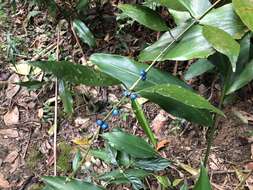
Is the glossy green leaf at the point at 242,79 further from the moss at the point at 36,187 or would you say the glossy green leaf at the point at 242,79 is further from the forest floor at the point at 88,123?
the moss at the point at 36,187

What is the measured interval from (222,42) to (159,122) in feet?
2.80

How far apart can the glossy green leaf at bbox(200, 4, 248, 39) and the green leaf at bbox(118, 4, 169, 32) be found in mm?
130

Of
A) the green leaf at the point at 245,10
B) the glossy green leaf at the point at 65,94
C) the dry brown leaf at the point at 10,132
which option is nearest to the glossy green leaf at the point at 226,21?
the green leaf at the point at 245,10

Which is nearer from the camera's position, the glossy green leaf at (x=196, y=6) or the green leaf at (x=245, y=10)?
the green leaf at (x=245, y=10)

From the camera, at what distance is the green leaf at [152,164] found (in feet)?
4.53

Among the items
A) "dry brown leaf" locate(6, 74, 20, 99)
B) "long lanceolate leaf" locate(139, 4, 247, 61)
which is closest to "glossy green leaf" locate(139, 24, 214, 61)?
"long lanceolate leaf" locate(139, 4, 247, 61)

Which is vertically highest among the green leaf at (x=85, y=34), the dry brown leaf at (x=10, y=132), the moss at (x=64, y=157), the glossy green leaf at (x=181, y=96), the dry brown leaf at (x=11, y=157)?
the glossy green leaf at (x=181, y=96)

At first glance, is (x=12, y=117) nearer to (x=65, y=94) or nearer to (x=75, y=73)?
(x=65, y=94)

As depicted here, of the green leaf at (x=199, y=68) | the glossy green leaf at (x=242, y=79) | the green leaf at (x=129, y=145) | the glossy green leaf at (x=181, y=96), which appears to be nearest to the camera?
the glossy green leaf at (x=181, y=96)

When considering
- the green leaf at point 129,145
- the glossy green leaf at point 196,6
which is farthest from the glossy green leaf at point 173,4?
the green leaf at point 129,145

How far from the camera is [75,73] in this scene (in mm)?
1199

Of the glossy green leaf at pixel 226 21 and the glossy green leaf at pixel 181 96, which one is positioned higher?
the glossy green leaf at pixel 226 21

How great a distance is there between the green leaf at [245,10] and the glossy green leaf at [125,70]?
314 millimetres

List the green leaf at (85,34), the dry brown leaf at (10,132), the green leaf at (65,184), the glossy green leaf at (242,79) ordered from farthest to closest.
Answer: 1. the green leaf at (85,34)
2. the dry brown leaf at (10,132)
3. the glossy green leaf at (242,79)
4. the green leaf at (65,184)
